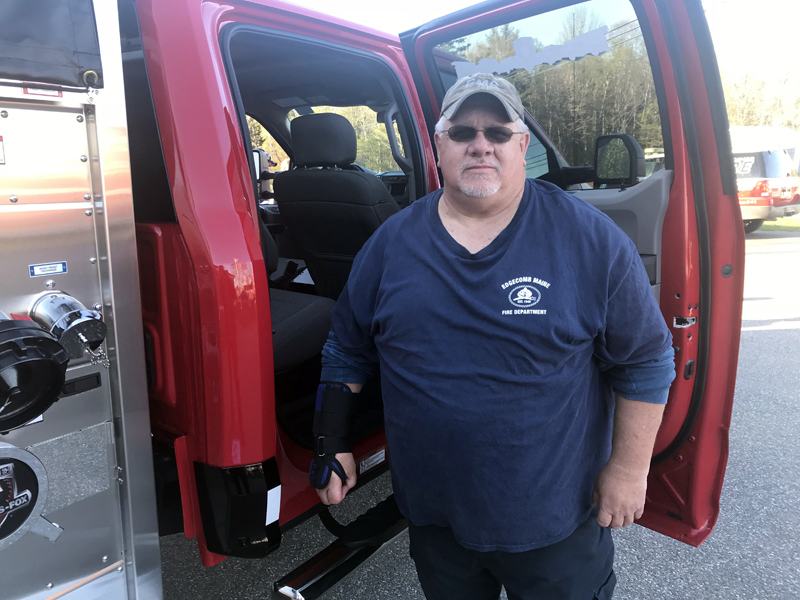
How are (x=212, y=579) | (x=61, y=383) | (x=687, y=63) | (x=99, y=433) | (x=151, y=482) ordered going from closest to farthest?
(x=61, y=383), (x=99, y=433), (x=151, y=482), (x=687, y=63), (x=212, y=579)

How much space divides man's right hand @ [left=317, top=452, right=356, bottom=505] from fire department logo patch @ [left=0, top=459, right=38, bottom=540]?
0.66 metres

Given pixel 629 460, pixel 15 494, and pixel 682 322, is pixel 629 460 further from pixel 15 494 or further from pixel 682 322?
pixel 15 494

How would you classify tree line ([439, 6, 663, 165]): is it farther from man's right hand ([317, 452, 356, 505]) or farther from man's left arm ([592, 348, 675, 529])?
man's right hand ([317, 452, 356, 505])

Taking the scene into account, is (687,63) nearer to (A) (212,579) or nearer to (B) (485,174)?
(B) (485,174)

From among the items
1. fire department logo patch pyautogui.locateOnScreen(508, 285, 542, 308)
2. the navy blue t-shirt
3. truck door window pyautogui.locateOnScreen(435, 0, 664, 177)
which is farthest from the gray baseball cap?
truck door window pyautogui.locateOnScreen(435, 0, 664, 177)

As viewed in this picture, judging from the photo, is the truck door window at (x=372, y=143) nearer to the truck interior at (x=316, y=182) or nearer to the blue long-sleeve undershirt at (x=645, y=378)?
the truck interior at (x=316, y=182)

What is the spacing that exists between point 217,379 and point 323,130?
1479 millimetres

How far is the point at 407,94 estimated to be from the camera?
8.29 feet

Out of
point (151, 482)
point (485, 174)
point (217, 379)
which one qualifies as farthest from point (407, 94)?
point (151, 482)

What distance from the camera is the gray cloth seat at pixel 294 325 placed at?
6.72ft

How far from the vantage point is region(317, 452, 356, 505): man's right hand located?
1520mm

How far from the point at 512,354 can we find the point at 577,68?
123cm

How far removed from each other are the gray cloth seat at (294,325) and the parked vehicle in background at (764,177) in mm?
12470

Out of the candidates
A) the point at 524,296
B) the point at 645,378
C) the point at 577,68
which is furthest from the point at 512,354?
the point at 577,68
